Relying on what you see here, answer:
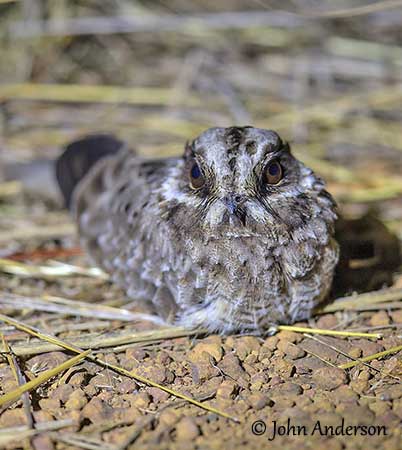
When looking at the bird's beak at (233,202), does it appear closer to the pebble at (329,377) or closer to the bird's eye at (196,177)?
the bird's eye at (196,177)

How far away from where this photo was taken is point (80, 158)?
3.77 metres

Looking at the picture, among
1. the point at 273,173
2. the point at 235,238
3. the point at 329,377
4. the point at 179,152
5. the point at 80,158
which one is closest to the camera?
the point at 329,377

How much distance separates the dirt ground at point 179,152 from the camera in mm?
2162

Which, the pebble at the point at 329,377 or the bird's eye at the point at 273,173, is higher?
the bird's eye at the point at 273,173

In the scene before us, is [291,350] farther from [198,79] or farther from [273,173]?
[198,79]

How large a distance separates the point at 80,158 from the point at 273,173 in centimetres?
154

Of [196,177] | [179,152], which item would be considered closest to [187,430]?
[196,177]

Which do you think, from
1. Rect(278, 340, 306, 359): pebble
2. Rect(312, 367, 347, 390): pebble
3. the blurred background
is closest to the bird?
Rect(278, 340, 306, 359): pebble

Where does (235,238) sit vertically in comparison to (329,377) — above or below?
above

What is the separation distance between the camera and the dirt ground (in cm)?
216

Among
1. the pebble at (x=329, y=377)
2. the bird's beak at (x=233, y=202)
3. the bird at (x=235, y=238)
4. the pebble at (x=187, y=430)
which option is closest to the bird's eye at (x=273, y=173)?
the bird at (x=235, y=238)

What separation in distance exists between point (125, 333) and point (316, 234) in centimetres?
93

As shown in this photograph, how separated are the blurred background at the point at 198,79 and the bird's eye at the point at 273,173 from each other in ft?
5.16

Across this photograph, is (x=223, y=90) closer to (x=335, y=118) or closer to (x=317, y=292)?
(x=335, y=118)
